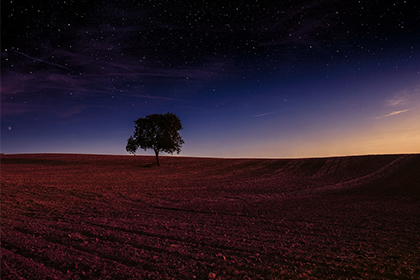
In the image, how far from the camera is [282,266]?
538 cm

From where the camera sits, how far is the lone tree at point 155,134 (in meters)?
39.5

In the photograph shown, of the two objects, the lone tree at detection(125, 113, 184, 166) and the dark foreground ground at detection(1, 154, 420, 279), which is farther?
the lone tree at detection(125, 113, 184, 166)

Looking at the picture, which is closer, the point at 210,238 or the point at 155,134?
the point at 210,238

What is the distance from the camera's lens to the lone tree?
39.5m

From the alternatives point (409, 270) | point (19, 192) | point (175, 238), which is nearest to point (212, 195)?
point (175, 238)

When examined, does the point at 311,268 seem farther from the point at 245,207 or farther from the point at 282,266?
the point at 245,207

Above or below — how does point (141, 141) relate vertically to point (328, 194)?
above

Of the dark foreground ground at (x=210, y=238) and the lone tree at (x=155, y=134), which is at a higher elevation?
the lone tree at (x=155, y=134)

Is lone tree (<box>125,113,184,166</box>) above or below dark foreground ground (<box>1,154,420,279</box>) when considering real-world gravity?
above

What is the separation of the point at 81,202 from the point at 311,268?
1194 cm

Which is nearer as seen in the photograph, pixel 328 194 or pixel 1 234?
pixel 1 234

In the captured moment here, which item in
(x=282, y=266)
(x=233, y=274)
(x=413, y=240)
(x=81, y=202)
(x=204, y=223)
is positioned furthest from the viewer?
(x=81, y=202)

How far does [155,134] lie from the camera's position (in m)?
39.8

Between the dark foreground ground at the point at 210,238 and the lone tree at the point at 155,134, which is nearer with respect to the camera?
the dark foreground ground at the point at 210,238
